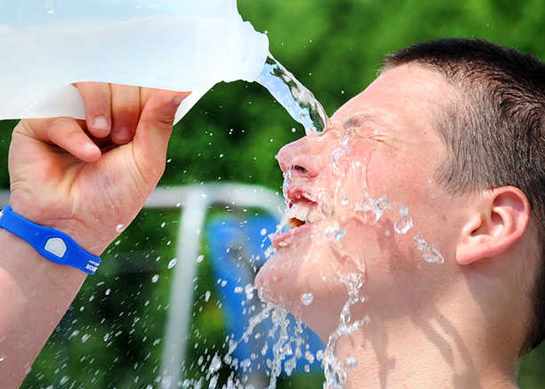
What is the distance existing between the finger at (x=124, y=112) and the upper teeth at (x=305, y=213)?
1.48 feet

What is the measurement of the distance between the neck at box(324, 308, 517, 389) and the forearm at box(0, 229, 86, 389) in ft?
2.47

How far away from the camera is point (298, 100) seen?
212 centimetres

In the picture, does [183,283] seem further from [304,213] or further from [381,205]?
[381,205]

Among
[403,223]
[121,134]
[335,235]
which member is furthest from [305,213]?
[121,134]

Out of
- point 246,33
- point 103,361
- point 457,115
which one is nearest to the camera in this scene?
point 246,33

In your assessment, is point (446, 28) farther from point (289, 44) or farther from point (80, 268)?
point (80, 268)

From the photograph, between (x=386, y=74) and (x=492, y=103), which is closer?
(x=492, y=103)

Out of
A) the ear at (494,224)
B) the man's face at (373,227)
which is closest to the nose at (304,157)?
the man's face at (373,227)

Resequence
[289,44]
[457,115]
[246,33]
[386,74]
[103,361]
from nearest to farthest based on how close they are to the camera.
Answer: [246,33]
[457,115]
[386,74]
[103,361]
[289,44]

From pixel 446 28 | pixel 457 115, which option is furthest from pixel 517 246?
pixel 446 28

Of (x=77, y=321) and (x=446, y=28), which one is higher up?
(x=446, y=28)

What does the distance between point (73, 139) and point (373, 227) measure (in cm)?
73

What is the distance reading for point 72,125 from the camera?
1933 millimetres

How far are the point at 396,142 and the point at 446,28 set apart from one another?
352 cm
